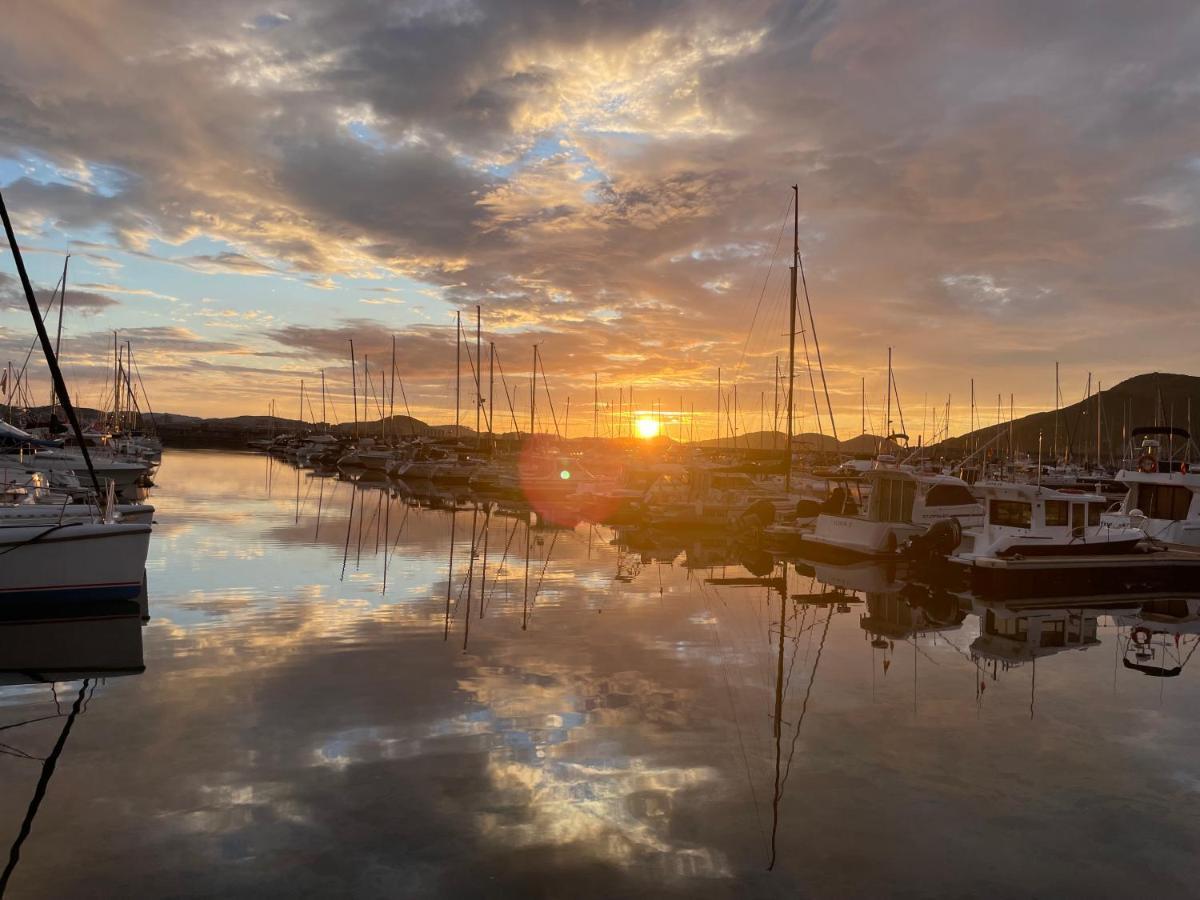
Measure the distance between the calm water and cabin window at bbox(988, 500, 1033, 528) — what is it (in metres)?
7.51

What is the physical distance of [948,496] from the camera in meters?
31.2

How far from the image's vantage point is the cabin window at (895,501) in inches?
1173

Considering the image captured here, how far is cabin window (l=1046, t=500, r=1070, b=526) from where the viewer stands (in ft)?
80.9

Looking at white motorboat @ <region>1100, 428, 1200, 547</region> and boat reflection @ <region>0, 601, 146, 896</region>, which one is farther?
white motorboat @ <region>1100, 428, 1200, 547</region>

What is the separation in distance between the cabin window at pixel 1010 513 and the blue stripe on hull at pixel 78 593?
22.6m

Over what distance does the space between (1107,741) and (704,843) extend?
6492 mm

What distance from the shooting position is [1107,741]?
10883mm

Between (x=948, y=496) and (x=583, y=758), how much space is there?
25.3 m

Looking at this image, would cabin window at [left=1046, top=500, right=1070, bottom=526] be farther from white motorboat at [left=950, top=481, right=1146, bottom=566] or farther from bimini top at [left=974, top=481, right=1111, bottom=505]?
bimini top at [left=974, top=481, right=1111, bottom=505]

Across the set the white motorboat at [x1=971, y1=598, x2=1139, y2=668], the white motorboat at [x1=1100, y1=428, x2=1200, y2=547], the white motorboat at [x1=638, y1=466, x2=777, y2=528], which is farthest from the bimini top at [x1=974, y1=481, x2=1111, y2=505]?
the white motorboat at [x1=638, y1=466, x2=777, y2=528]

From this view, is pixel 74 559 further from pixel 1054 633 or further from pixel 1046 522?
pixel 1046 522

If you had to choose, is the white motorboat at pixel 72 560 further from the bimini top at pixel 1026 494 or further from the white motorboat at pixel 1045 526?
the bimini top at pixel 1026 494

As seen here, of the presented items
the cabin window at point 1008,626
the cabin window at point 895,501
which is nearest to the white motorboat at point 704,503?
the cabin window at point 895,501

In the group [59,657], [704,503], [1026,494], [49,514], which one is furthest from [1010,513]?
[49,514]
